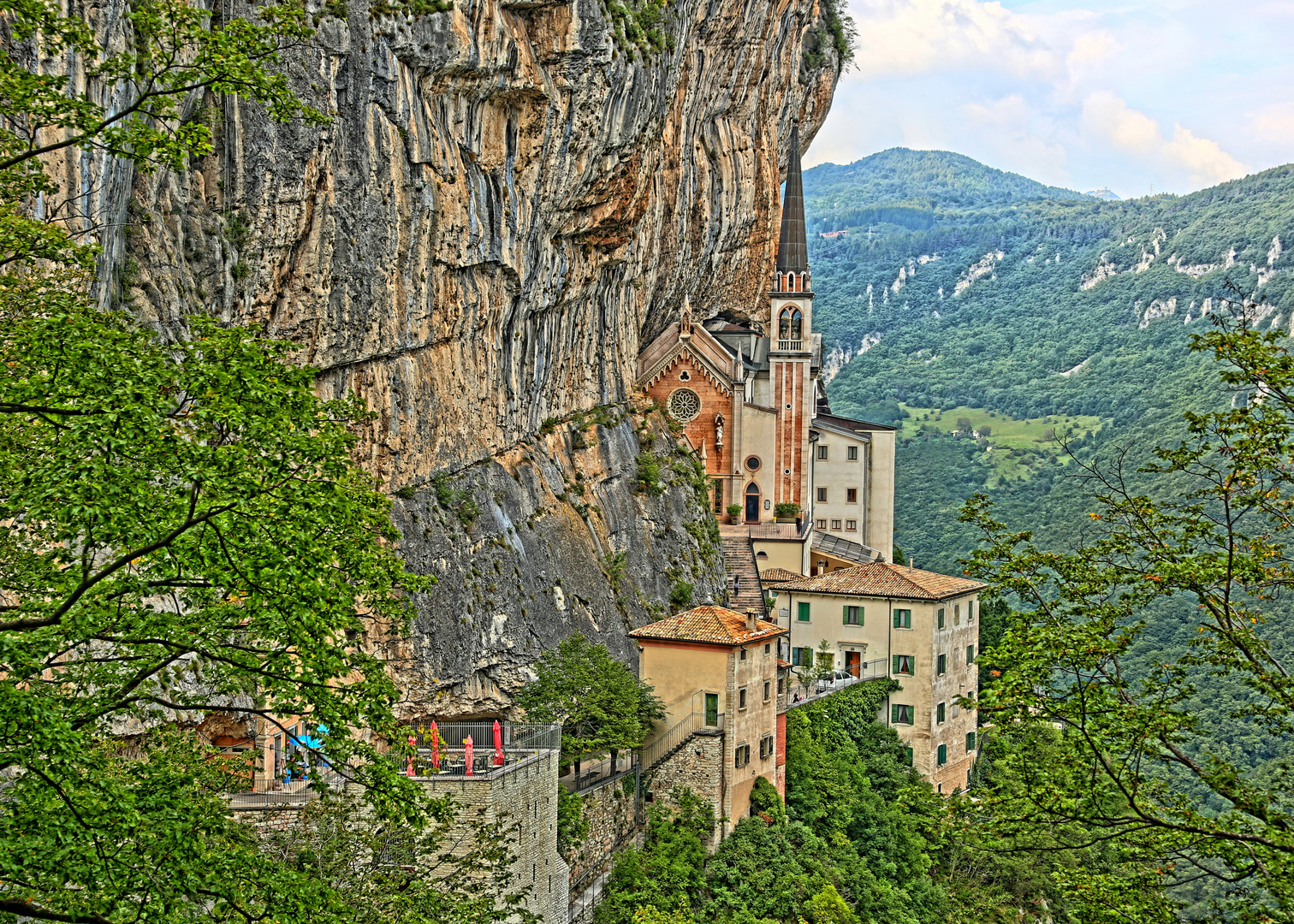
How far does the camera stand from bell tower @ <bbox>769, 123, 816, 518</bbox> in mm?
68000

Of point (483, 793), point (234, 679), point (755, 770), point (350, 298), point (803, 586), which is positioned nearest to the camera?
point (234, 679)

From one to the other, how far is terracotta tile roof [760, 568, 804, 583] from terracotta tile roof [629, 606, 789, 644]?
1909cm

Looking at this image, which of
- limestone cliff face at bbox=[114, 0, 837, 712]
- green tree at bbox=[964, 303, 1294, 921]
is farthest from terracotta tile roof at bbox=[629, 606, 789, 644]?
green tree at bbox=[964, 303, 1294, 921]

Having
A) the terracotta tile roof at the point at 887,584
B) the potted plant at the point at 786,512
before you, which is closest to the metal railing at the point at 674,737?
the terracotta tile roof at the point at 887,584

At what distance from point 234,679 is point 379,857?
8101 mm

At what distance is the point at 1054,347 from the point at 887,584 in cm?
11261

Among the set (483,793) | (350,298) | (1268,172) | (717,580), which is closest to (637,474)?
(717,580)

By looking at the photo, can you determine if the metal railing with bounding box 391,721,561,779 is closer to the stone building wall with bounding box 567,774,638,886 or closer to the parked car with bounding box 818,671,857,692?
the stone building wall with bounding box 567,774,638,886

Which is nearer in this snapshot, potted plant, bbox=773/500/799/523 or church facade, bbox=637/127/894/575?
church facade, bbox=637/127/894/575

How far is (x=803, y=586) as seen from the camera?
164 ft

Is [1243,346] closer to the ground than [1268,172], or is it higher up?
closer to the ground

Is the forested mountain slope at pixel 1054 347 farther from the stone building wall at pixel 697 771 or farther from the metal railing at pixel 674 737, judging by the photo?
the stone building wall at pixel 697 771

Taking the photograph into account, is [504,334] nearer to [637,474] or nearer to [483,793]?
[637,474]

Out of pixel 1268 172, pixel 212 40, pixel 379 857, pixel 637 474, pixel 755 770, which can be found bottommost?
pixel 755 770
